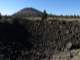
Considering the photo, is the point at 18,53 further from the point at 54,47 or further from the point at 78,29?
the point at 78,29

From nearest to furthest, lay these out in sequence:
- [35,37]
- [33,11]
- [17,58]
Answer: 1. [17,58]
2. [35,37]
3. [33,11]

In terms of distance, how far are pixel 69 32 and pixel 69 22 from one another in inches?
56.7

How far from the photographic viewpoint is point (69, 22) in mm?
34188

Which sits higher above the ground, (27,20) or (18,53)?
(27,20)

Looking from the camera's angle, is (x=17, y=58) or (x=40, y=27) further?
(x=40, y=27)

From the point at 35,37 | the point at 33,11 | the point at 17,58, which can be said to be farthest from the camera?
the point at 33,11

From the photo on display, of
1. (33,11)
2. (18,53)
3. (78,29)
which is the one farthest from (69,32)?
(33,11)

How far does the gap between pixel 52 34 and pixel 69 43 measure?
2958 millimetres

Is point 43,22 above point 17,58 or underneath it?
above

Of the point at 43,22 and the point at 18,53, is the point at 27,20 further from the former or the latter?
the point at 18,53

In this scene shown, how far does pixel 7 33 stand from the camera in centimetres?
3428

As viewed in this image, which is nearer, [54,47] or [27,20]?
[54,47]

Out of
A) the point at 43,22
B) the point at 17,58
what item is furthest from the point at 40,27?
the point at 17,58

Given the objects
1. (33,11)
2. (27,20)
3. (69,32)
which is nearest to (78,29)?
(69,32)
